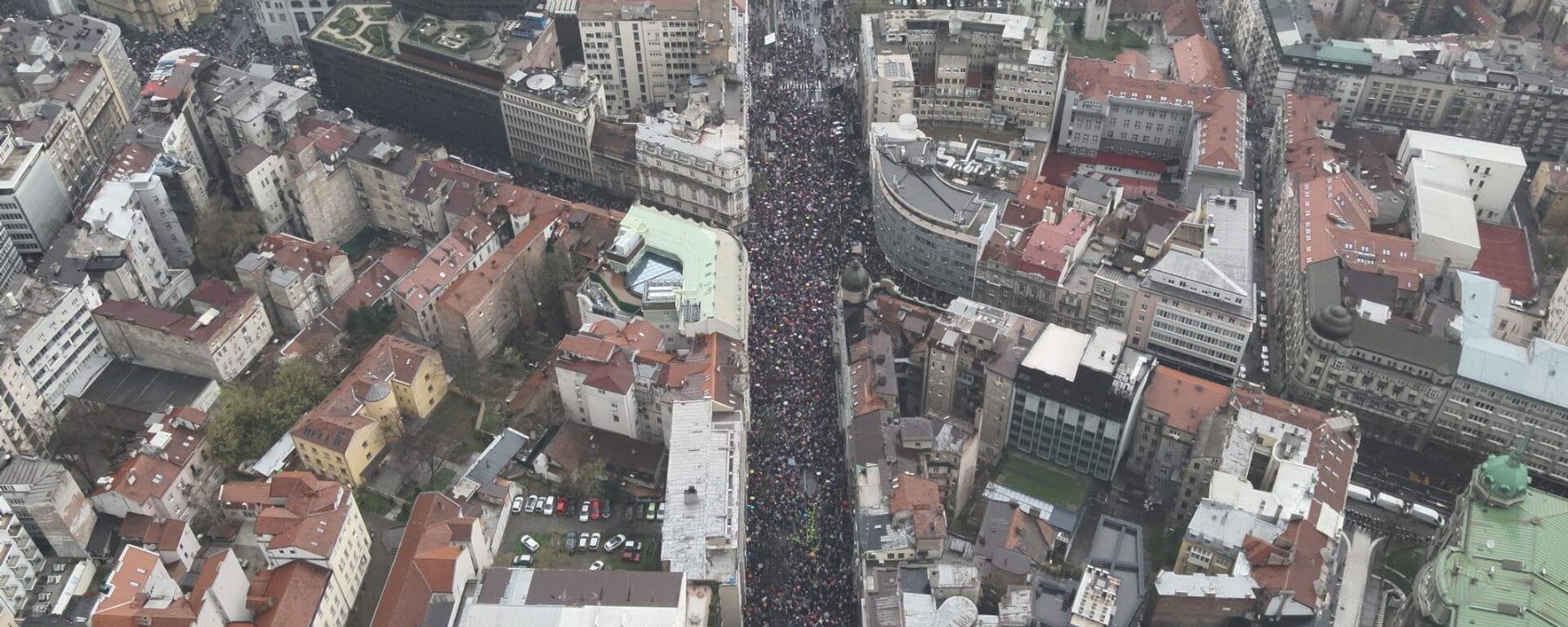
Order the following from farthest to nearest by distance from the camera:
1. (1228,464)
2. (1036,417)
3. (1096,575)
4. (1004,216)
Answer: (1004,216) → (1036,417) → (1228,464) → (1096,575)

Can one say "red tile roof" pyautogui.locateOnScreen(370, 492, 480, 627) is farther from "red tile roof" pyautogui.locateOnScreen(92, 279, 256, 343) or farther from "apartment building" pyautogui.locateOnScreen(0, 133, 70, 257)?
"apartment building" pyautogui.locateOnScreen(0, 133, 70, 257)

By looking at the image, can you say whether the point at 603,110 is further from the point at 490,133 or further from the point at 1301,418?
the point at 1301,418

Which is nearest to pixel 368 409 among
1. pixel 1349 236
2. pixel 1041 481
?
pixel 1041 481

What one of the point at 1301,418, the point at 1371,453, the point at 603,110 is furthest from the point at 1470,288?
the point at 603,110

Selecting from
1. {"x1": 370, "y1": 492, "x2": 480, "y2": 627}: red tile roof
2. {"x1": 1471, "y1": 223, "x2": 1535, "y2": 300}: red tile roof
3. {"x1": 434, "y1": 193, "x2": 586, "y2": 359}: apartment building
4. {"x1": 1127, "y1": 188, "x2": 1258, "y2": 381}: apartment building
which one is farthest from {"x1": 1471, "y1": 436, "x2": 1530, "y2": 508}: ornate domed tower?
{"x1": 434, "y1": 193, "x2": 586, "y2": 359}: apartment building

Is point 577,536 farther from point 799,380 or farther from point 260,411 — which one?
point 260,411

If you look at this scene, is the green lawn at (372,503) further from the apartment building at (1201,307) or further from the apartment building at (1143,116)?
the apartment building at (1143,116)
